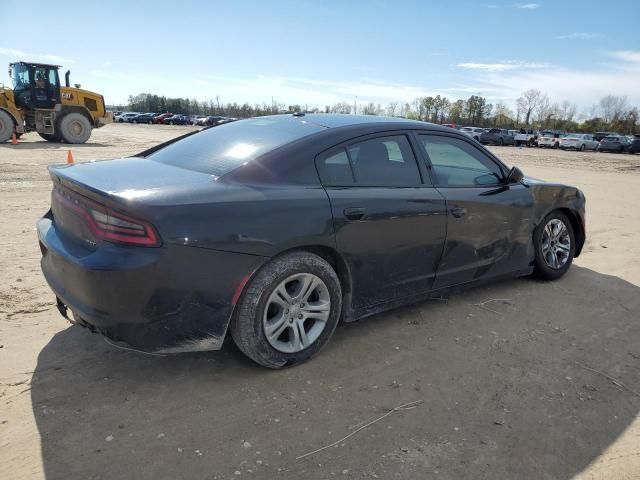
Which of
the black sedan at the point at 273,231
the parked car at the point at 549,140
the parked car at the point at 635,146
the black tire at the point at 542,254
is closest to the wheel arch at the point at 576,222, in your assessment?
the black tire at the point at 542,254

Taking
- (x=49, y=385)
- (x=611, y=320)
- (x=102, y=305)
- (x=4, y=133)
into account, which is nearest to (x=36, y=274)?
(x=49, y=385)

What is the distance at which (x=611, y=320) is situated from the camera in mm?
4180

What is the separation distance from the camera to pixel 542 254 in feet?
15.8

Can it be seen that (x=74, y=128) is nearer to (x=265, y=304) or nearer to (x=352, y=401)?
(x=265, y=304)

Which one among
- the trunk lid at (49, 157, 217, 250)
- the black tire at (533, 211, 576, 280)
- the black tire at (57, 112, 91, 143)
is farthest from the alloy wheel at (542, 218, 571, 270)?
the black tire at (57, 112, 91, 143)

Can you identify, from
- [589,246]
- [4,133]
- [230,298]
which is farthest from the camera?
[4,133]

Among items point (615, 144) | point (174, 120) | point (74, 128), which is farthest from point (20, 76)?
point (174, 120)

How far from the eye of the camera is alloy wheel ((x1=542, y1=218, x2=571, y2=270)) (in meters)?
4.88

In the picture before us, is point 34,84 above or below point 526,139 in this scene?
above

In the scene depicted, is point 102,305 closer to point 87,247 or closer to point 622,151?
point 87,247

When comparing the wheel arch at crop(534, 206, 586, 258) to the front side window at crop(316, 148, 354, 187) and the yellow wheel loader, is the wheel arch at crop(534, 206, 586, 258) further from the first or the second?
the yellow wheel loader

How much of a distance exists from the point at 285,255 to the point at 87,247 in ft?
3.58

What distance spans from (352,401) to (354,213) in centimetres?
116

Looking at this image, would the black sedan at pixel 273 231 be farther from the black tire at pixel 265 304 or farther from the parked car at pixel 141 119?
the parked car at pixel 141 119
